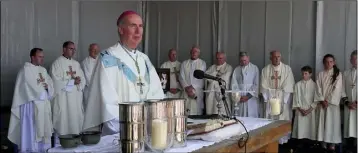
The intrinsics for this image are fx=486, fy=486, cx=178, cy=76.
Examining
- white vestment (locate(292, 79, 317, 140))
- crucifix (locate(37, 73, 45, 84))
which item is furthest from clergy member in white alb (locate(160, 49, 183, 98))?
crucifix (locate(37, 73, 45, 84))

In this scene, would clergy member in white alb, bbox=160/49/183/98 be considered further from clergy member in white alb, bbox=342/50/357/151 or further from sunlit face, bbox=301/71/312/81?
clergy member in white alb, bbox=342/50/357/151

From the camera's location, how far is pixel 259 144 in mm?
3473

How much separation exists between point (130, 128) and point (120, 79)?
97 centimetres

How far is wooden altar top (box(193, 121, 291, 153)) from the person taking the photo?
2.86 meters

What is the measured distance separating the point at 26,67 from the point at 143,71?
12.6ft

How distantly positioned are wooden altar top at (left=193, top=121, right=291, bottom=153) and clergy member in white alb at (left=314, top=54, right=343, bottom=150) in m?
3.69

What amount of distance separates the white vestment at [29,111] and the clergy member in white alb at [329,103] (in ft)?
13.9

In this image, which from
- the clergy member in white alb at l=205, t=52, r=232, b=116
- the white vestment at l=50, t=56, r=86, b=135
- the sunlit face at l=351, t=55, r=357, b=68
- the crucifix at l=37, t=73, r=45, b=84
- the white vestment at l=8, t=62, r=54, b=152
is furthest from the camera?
the clergy member in white alb at l=205, t=52, r=232, b=116

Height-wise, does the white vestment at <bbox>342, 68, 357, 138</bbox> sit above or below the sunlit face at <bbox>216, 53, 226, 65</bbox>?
below

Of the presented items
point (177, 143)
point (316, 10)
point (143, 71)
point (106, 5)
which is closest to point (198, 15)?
point (106, 5)

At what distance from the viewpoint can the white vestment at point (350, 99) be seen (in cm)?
752

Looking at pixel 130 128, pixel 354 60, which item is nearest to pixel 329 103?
pixel 354 60

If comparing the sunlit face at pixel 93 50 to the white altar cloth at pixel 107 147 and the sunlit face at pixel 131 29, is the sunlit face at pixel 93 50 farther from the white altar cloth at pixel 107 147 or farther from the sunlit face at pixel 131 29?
the white altar cloth at pixel 107 147

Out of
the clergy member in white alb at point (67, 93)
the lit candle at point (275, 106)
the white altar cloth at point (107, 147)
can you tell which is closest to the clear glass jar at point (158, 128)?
the white altar cloth at point (107, 147)
